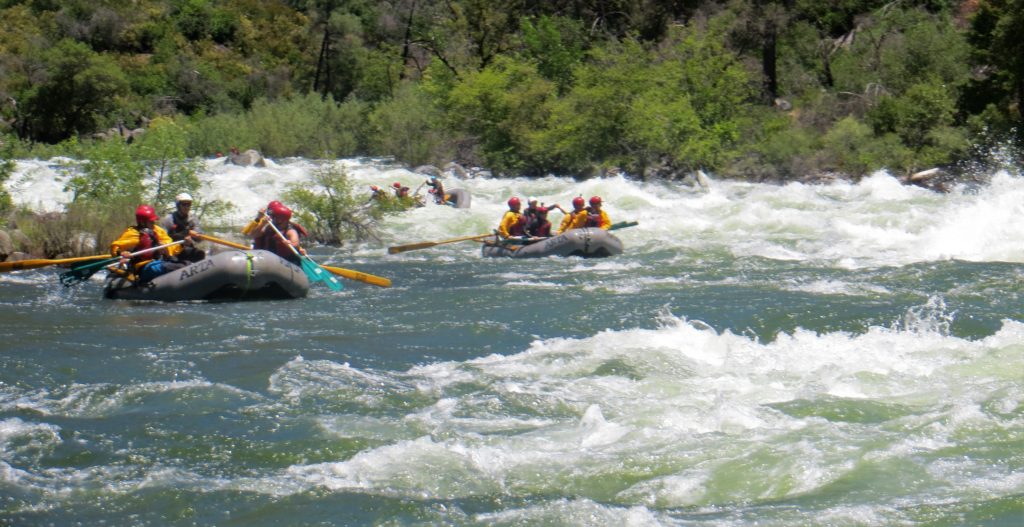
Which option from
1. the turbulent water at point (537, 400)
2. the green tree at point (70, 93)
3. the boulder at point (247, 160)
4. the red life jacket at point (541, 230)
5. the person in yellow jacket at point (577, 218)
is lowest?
the turbulent water at point (537, 400)

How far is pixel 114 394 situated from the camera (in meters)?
8.35

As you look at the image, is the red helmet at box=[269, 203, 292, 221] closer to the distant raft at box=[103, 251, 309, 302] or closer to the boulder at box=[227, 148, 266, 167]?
the distant raft at box=[103, 251, 309, 302]

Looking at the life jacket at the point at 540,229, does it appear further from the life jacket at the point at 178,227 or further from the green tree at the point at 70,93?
the green tree at the point at 70,93

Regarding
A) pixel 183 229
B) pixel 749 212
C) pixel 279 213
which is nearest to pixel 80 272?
pixel 183 229

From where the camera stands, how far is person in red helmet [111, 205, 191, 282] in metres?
12.3

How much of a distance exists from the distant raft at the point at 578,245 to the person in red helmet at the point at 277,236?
171 inches

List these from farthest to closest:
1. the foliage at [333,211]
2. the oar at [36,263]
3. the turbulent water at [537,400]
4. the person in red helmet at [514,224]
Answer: the foliage at [333,211] < the person in red helmet at [514,224] < the oar at [36,263] < the turbulent water at [537,400]

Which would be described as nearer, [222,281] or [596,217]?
[222,281]

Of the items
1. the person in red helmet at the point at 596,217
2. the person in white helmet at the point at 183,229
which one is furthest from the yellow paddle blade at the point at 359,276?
the person in red helmet at the point at 596,217

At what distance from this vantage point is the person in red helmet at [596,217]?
16859mm

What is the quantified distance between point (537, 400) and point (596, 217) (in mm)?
8801

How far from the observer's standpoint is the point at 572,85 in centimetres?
3105

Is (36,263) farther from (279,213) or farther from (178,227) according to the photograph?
(279,213)

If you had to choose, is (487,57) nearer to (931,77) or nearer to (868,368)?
(931,77)
